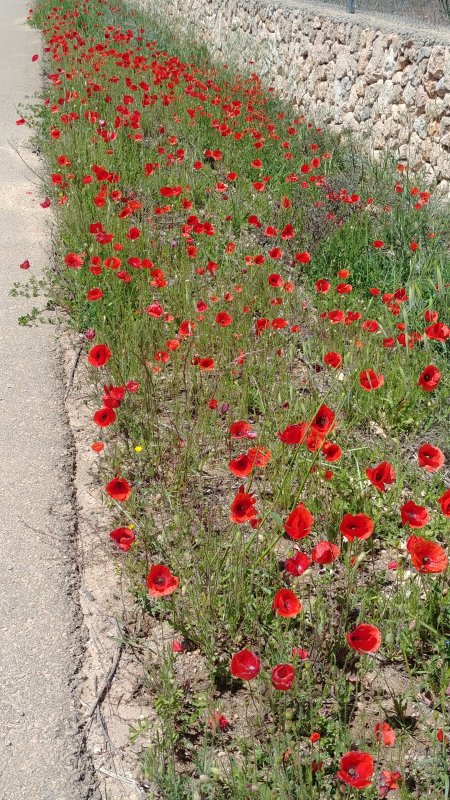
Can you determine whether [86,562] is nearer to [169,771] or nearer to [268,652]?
[268,652]

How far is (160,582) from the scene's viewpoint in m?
2.14

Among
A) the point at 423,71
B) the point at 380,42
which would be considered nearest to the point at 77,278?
the point at 423,71

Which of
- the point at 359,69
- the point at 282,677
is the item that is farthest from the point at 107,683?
the point at 359,69

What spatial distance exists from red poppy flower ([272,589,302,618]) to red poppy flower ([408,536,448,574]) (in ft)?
1.07

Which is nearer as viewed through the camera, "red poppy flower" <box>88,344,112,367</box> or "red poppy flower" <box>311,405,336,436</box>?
"red poppy flower" <box>311,405,336,436</box>

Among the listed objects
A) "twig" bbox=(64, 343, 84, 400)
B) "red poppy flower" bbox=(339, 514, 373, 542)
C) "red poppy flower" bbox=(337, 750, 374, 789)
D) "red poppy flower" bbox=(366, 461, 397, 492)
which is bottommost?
"twig" bbox=(64, 343, 84, 400)

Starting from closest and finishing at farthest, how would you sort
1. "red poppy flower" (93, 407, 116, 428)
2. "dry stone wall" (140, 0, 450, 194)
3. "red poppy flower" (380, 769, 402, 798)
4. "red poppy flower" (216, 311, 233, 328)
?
"red poppy flower" (380, 769, 402, 798), "red poppy flower" (93, 407, 116, 428), "red poppy flower" (216, 311, 233, 328), "dry stone wall" (140, 0, 450, 194)

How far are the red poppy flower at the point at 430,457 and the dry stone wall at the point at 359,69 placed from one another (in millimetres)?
4348

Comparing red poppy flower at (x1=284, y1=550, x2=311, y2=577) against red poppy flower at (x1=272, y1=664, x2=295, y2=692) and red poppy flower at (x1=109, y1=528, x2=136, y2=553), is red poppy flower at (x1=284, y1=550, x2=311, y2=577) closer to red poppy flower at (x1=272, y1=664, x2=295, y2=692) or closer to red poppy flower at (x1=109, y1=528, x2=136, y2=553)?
red poppy flower at (x1=272, y1=664, x2=295, y2=692)

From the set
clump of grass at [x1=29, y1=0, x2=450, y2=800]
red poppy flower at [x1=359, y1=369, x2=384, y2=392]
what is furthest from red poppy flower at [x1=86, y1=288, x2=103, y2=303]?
red poppy flower at [x1=359, y1=369, x2=384, y2=392]

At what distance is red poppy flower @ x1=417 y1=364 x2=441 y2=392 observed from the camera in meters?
2.73

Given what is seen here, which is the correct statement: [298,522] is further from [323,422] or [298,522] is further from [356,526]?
[323,422]

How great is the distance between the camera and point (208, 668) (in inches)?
88.1

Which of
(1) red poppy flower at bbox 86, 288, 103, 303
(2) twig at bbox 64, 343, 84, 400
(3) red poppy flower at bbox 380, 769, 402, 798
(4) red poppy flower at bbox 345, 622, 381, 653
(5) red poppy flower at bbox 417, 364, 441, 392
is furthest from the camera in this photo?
(2) twig at bbox 64, 343, 84, 400
